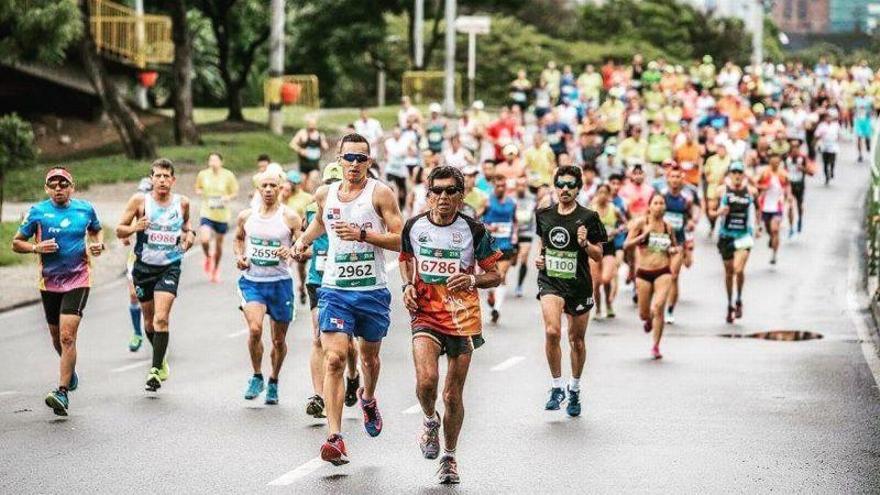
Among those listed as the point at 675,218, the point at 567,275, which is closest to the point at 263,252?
the point at 567,275

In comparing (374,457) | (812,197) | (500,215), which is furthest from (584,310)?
(812,197)

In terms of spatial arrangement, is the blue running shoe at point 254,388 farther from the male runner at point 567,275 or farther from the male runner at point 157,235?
the male runner at point 567,275

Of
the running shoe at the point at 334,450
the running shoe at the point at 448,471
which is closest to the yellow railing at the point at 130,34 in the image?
the running shoe at the point at 334,450

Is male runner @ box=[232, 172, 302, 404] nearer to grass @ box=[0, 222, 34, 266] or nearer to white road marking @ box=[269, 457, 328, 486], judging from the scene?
white road marking @ box=[269, 457, 328, 486]

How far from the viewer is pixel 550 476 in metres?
11.8

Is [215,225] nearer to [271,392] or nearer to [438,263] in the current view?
[271,392]

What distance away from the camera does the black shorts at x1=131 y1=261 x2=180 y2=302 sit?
1572cm

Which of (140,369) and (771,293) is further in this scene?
(771,293)

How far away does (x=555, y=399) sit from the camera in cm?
1464

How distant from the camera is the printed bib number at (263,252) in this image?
14680mm

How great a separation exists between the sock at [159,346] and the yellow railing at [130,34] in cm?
2832

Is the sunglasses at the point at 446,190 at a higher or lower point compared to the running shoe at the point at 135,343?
higher

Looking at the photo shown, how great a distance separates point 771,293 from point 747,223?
13.6ft

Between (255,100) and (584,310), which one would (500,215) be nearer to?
(584,310)
